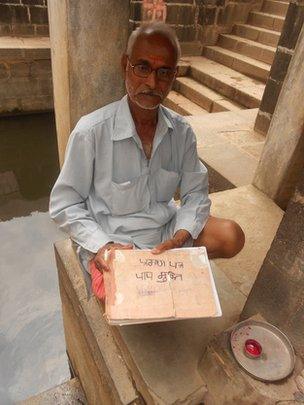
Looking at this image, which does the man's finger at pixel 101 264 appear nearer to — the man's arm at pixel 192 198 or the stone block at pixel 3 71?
the man's arm at pixel 192 198

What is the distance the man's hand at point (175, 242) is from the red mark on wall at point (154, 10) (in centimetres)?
592

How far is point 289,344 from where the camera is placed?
1.54 meters

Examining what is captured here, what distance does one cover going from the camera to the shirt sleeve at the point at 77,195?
66.1 inches

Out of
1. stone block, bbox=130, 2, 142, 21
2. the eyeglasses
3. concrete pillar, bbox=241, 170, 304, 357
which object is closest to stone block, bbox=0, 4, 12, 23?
stone block, bbox=130, 2, 142, 21

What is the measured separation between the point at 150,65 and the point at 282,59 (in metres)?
2.89

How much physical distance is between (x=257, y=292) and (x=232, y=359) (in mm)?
373

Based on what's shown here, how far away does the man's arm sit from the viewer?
6.17 ft

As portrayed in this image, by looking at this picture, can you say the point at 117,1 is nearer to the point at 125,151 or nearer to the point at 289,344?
the point at 125,151

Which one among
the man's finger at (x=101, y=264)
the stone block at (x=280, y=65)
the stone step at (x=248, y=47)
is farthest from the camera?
the stone step at (x=248, y=47)

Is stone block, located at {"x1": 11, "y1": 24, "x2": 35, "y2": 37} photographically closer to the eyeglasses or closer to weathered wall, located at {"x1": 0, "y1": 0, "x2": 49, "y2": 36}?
weathered wall, located at {"x1": 0, "y1": 0, "x2": 49, "y2": 36}

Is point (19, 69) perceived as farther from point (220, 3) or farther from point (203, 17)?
point (220, 3)

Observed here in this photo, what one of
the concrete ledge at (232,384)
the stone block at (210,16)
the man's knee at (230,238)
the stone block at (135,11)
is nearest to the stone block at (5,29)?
the stone block at (135,11)

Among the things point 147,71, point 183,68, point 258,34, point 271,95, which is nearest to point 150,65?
point 147,71

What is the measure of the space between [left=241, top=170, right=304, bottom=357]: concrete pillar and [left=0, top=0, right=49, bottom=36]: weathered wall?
816cm
